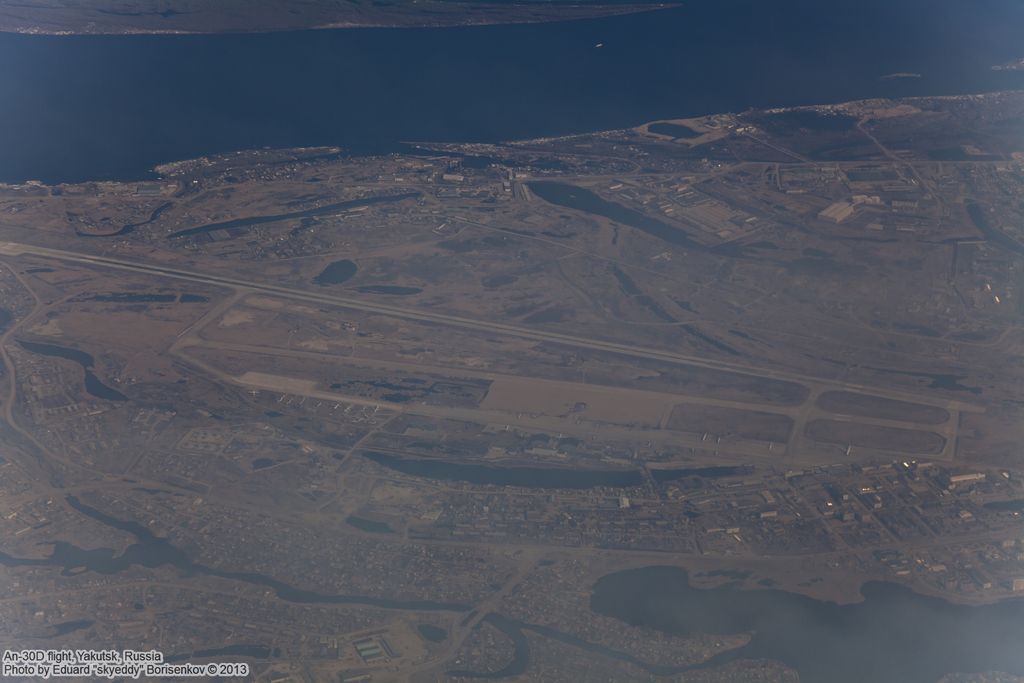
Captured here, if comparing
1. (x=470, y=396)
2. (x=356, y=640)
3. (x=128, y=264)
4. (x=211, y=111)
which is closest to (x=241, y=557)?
(x=356, y=640)

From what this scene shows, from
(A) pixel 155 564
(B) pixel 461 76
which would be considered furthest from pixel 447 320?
(B) pixel 461 76

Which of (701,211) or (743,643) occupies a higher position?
(701,211)

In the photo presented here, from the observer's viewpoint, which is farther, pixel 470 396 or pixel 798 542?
pixel 470 396

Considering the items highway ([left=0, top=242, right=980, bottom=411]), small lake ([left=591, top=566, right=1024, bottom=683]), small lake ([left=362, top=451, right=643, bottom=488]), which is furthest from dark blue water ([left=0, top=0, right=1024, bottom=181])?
small lake ([left=591, top=566, right=1024, bottom=683])

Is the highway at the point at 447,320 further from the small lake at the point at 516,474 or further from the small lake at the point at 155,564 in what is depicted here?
the small lake at the point at 155,564

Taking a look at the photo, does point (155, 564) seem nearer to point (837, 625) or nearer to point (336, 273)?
point (336, 273)

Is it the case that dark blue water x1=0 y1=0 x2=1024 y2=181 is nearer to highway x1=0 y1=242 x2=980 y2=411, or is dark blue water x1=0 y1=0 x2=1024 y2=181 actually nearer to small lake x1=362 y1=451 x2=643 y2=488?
highway x1=0 y1=242 x2=980 y2=411

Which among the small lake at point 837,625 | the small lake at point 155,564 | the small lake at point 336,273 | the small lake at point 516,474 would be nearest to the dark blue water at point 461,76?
the small lake at point 336,273

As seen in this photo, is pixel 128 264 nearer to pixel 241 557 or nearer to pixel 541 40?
pixel 241 557
